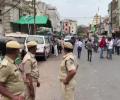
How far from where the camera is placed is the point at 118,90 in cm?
1549

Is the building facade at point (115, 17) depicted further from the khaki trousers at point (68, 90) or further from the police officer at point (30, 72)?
the police officer at point (30, 72)

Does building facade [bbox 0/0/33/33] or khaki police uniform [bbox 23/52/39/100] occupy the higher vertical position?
building facade [bbox 0/0/33/33]

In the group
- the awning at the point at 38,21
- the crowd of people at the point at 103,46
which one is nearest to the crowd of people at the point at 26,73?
the crowd of people at the point at 103,46

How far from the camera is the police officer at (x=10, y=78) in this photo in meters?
6.24

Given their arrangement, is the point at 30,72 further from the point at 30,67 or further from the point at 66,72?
the point at 66,72

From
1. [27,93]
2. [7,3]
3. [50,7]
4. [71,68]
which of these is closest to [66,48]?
[71,68]

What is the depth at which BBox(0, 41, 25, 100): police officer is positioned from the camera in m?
6.24

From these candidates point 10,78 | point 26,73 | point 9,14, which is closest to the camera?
point 10,78

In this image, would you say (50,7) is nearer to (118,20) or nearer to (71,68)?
(118,20)

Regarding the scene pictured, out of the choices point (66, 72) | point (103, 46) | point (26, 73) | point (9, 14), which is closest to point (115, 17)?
point (9, 14)

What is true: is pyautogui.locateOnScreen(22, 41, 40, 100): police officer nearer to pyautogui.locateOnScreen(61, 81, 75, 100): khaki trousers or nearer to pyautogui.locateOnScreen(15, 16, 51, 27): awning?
pyautogui.locateOnScreen(61, 81, 75, 100): khaki trousers

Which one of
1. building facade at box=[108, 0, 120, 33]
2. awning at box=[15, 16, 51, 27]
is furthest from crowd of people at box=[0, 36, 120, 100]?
building facade at box=[108, 0, 120, 33]

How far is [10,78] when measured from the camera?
20.9 ft

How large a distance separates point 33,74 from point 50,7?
6203 inches
